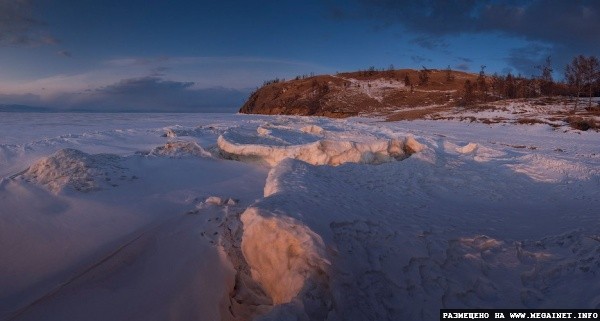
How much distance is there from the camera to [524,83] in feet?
210

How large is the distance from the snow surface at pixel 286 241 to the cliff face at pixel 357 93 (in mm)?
54141

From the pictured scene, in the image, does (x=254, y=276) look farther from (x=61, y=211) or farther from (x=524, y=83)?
(x=524, y=83)

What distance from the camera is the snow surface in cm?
369

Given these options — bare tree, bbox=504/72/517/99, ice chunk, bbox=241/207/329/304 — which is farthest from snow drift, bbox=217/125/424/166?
bare tree, bbox=504/72/517/99

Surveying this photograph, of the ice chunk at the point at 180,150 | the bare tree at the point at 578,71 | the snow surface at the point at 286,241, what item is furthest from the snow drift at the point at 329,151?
the bare tree at the point at 578,71

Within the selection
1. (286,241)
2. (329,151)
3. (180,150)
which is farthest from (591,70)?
(286,241)

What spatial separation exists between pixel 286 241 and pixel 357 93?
80.6 metres

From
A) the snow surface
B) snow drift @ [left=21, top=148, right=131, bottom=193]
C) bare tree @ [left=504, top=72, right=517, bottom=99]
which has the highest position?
bare tree @ [left=504, top=72, right=517, bottom=99]

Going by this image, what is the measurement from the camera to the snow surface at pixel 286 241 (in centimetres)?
369

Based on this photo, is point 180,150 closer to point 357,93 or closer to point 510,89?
point 510,89

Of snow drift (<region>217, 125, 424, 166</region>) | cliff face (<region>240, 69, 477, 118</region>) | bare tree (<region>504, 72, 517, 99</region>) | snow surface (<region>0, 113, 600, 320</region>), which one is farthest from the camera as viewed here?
cliff face (<region>240, 69, 477, 118</region>)

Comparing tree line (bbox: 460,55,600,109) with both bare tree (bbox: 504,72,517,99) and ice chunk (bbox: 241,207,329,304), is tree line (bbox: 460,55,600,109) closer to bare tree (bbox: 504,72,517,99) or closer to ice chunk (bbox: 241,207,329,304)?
bare tree (bbox: 504,72,517,99)

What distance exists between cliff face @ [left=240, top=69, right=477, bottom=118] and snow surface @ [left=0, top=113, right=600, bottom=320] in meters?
54.1

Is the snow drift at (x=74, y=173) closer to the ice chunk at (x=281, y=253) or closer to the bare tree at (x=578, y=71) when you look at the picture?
the ice chunk at (x=281, y=253)
